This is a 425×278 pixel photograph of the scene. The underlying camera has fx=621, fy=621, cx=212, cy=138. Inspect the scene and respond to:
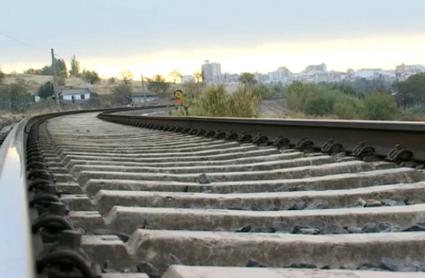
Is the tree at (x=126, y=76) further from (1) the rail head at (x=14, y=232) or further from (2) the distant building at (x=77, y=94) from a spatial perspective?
(1) the rail head at (x=14, y=232)

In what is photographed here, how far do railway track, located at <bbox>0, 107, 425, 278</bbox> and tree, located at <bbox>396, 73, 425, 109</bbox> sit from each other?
96.8ft

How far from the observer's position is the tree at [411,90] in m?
32.8

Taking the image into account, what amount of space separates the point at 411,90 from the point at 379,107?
2.76 m

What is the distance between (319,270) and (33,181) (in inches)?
56.9

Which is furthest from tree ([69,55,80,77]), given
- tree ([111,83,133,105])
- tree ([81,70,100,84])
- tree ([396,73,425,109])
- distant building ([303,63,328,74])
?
tree ([396,73,425,109])

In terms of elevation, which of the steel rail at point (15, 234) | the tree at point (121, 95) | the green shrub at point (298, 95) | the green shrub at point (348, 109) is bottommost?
the tree at point (121, 95)

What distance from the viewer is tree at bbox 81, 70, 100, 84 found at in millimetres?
152125

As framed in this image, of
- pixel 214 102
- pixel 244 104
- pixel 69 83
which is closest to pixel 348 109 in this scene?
pixel 214 102

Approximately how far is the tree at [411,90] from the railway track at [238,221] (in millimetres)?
29514

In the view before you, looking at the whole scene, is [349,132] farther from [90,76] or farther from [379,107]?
[90,76]

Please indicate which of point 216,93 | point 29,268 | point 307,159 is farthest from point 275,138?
point 216,93

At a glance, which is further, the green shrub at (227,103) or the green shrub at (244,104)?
the green shrub at (227,103)

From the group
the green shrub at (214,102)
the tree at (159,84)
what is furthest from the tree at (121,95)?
the green shrub at (214,102)

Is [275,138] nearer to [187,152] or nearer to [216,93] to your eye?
[187,152]
